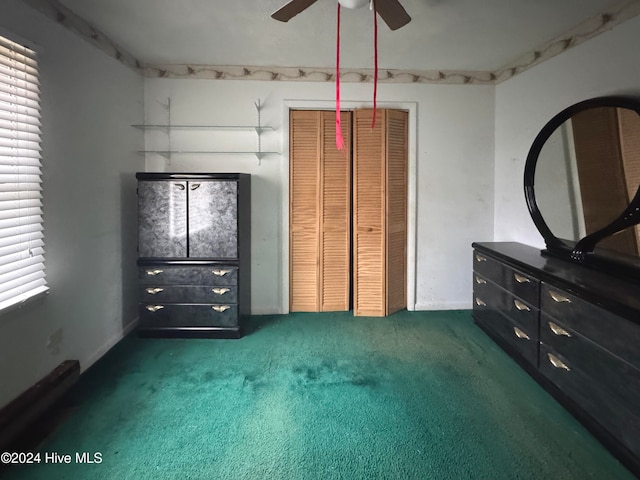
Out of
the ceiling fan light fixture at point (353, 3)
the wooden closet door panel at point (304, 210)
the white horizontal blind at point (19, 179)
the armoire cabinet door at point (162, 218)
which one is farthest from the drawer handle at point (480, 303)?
the white horizontal blind at point (19, 179)

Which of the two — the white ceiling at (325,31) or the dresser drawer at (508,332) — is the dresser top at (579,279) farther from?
the white ceiling at (325,31)

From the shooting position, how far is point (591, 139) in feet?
7.68

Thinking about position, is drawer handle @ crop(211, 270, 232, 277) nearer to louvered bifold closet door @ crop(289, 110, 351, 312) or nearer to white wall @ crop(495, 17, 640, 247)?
louvered bifold closet door @ crop(289, 110, 351, 312)

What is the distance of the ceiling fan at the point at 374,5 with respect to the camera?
1.75 metres

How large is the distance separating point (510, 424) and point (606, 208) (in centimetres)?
142

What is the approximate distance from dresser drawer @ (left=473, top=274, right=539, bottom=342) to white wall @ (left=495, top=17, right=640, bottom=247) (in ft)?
1.89

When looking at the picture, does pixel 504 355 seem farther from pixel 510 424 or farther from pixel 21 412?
pixel 21 412

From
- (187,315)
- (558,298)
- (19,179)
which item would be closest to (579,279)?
(558,298)

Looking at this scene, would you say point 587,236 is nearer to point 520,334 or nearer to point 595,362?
point 520,334

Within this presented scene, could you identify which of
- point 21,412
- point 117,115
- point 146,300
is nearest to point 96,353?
point 146,300

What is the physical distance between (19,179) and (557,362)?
3103 millimetres

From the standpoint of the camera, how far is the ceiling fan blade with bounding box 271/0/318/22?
175cm

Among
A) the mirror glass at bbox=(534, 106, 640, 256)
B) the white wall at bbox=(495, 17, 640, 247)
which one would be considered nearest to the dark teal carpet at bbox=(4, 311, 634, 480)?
the mirror glass at bbox=(534, 106, 640, 256)

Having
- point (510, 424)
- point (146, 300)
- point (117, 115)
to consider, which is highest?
point (117, 115)
